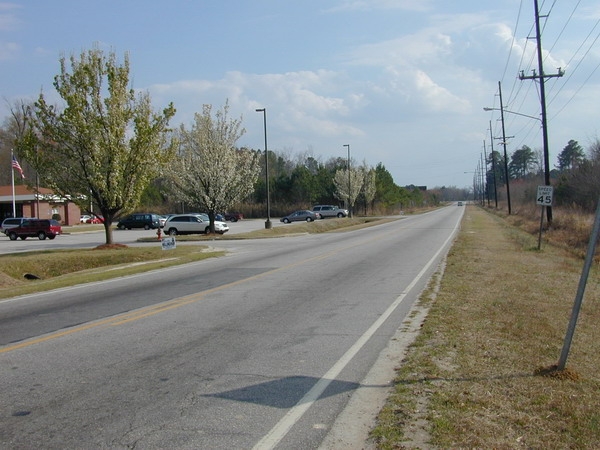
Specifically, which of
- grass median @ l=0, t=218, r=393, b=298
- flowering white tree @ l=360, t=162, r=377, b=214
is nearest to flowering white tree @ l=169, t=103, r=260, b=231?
grass median @ l=0, t=218, r=393, b=298

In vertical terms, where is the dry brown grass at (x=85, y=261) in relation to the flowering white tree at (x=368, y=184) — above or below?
below

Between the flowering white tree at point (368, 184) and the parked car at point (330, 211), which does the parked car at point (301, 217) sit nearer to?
the parked car at point (330, 211)

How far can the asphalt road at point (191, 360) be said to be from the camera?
4996 mm

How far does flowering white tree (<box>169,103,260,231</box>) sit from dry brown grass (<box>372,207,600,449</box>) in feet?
102

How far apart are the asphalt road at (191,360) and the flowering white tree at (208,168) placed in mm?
27505

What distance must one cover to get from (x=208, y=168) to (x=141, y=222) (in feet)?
73.6

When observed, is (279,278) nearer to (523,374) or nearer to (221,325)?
(221,325)

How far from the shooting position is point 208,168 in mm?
41938

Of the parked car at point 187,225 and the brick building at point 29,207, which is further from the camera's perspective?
the brick building at point 29,207

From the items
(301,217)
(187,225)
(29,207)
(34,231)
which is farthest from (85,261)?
(29,207)

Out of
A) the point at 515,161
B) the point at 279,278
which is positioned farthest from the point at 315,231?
the point at 515,161

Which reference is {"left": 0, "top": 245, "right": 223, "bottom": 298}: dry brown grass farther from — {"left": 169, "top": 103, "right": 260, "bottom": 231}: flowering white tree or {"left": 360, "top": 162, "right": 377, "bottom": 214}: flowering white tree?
{"left": 360, "top": 162, "right": 377, "bottom": 214}: flowering white tree

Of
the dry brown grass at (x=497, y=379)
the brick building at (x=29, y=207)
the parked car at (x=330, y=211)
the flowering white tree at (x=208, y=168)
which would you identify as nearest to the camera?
the dry brown grass at (x=497, y=379)

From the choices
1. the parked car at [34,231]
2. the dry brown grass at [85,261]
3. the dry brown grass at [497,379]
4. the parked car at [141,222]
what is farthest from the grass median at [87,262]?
the parked car at [141,222]
